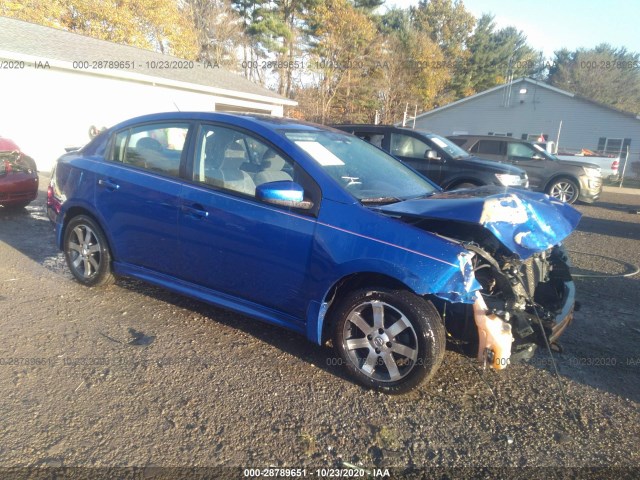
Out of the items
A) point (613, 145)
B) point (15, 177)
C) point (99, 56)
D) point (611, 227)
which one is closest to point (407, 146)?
point (611, 227)

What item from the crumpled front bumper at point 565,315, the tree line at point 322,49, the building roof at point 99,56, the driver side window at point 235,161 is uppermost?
the tree line at point 322,49

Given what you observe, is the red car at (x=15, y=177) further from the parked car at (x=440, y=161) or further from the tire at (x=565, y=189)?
the tire at (x=565, y=189)

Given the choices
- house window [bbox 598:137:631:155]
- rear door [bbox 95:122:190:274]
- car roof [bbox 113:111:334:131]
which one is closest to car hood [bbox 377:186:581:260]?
car roof [bbox 113:111:334:131]

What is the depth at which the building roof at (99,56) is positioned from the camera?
13.1 metres

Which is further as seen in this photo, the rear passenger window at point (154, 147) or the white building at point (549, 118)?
the white building at point (549, 118)

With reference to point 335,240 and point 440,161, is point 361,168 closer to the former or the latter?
point 335,240

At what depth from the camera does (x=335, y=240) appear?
2.96 metres

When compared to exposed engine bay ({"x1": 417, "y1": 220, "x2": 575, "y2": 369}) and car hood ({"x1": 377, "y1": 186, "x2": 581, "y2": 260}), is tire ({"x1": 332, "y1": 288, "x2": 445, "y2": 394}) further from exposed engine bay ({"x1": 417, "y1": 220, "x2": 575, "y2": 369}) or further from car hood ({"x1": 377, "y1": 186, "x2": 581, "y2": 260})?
car hood ({"x1": 377, "y1": 186, "x2": 581, "y2": 260})

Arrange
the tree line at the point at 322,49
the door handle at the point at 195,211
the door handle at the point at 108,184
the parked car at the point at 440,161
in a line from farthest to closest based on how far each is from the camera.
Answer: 1. the tree line at the point at 322,49
2. the parked car at the point at 440,161
3. the door handle at the point at 108,184
4. the door handle at the point at 195,211

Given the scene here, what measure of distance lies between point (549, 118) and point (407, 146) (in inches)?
937

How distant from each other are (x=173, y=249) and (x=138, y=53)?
1778 cm

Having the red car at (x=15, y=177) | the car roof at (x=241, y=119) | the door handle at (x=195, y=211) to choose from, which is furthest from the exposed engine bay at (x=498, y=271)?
the red car at (x=15, y=177)

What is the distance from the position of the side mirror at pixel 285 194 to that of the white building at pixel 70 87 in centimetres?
1076

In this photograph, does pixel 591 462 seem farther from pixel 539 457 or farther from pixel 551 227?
pixel 551 227
